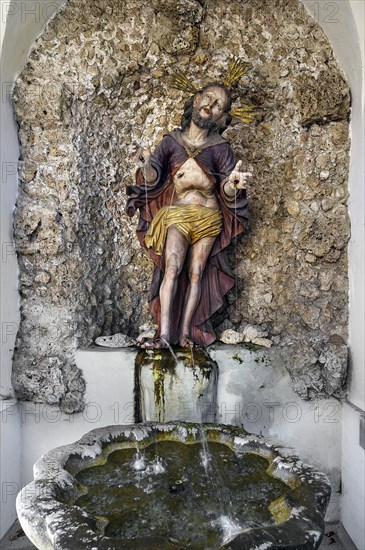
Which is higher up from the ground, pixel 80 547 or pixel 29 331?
pixel 29 331

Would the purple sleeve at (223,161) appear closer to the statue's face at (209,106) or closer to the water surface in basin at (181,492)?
the statue's face at (209,106)

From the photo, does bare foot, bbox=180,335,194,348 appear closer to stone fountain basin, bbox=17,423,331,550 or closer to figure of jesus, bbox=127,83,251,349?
figure of jesus, bbox=127,83,251,349

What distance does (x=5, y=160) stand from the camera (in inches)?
156

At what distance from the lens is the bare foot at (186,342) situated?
3881 mm

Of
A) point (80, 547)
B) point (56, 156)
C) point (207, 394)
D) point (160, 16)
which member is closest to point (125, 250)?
point (56, 156)

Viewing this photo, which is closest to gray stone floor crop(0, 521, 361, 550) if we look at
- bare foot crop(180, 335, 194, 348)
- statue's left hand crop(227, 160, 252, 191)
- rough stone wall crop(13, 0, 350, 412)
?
rough stone wall crop(13, 0, 350, 412)

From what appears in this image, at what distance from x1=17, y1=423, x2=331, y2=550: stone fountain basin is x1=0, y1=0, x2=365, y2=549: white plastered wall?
1275 mm

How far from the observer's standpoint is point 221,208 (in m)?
4.05

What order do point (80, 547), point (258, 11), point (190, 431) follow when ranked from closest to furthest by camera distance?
1. point (80, 547)
2. point (190, 431)
3. point (258, 11)

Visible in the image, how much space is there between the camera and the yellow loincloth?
3910 millimetres

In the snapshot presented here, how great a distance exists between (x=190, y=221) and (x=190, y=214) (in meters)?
0.05

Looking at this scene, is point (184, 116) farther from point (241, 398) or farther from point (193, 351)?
point (241, 398)

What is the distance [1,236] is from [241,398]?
2.09 metres

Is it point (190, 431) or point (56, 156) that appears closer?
point (190, 431)
